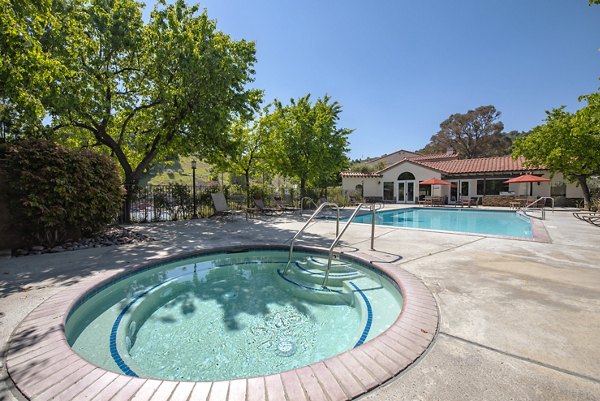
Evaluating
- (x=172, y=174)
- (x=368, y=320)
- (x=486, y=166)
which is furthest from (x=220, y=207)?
(x=172, y=174)

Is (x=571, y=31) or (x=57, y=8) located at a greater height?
(x=571, y=31)

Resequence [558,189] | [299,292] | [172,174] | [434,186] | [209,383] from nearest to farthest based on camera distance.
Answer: [209,383] → [299,292] → [558,189] → [434,186] → [172,174]

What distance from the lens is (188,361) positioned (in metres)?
2.90

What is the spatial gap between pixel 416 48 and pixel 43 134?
18.9 metres

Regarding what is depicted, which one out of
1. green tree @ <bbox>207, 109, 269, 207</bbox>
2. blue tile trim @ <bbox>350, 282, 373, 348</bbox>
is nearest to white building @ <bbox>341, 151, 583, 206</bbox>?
green tree @ <bbox>207, 109, 269, 207</bbox>

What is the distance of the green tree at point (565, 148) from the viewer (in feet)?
56.3

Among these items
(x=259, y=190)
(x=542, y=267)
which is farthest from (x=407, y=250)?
(x=259, y=190)

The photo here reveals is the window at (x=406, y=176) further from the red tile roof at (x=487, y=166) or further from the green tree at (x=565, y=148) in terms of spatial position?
the green tree at (x=565, y=148)

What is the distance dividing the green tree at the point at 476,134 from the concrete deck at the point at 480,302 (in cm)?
4228

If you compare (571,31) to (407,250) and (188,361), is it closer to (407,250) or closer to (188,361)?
(407,250)

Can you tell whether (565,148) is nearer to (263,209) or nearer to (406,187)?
(406,187)

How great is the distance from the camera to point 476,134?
43344 mm

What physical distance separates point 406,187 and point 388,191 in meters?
Answer: 1.98

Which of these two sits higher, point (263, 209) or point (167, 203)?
point (167, 203)
